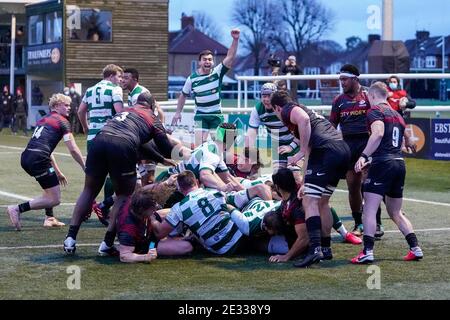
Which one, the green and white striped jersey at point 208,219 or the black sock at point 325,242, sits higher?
the green and white striped jersey at point 208,219

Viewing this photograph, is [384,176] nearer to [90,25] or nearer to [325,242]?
[325,242]

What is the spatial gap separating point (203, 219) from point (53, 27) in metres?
34.8

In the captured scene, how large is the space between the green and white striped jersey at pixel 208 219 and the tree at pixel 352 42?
89039 mm

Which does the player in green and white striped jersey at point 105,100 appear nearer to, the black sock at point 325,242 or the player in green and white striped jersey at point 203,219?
the player in green and white striped jersey at point 203,219

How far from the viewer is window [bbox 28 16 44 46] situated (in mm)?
45375

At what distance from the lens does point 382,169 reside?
10.3 metres

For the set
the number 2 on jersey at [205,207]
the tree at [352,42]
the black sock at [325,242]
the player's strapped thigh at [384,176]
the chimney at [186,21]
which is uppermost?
the chimney at [186,21]

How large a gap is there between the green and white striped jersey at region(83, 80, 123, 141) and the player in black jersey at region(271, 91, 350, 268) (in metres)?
3.64

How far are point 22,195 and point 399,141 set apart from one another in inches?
326

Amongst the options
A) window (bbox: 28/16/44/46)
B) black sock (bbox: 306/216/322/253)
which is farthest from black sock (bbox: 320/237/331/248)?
window (bbox: 28/16/44/46)

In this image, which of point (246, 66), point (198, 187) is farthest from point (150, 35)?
point (246, 66)

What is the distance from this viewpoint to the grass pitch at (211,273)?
28.3 ft

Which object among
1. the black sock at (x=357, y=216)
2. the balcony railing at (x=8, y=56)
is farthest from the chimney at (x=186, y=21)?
the black sock at (x=357, y=216)

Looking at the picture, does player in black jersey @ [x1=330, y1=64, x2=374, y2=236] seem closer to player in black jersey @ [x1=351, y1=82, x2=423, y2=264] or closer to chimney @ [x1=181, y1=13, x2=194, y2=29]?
player in black jersey @ [x1=351, y1=82, x2=423, y2=264]
